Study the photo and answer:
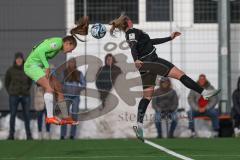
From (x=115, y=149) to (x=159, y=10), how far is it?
21.9 ft

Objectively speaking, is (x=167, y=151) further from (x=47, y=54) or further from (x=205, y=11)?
(x=205, y=11)

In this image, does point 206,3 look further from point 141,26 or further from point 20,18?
point 20,18

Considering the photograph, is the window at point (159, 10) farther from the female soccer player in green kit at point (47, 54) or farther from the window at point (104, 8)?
the female soccer player in green kit at point (47, 54)

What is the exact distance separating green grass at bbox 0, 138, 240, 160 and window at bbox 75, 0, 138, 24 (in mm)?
3872

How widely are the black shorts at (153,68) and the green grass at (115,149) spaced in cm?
129

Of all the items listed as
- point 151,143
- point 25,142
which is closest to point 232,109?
point 151,143

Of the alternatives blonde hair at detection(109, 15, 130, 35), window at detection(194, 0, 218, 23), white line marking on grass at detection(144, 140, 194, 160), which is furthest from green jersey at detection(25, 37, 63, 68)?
window at detection(194, 0, 218, 23)

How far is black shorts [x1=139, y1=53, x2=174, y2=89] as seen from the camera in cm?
1633

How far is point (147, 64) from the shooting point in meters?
16.5

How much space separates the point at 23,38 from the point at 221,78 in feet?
16.6

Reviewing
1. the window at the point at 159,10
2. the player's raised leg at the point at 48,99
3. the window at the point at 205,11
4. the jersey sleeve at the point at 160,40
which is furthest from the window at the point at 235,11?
the player's raised leg at the point at 48,99

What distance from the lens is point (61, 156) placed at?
620 inches

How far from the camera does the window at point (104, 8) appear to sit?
23328mm

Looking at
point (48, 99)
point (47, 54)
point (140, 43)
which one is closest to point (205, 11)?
point (140, 43)
